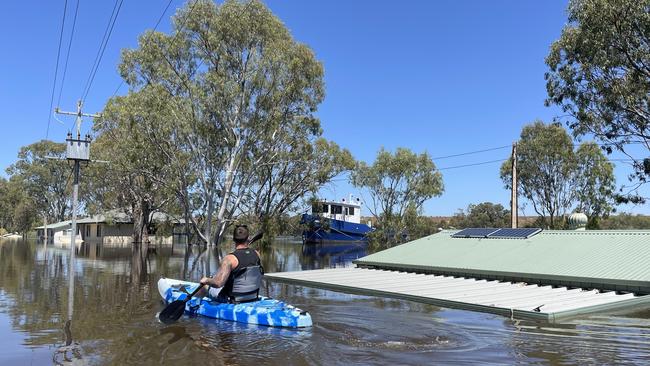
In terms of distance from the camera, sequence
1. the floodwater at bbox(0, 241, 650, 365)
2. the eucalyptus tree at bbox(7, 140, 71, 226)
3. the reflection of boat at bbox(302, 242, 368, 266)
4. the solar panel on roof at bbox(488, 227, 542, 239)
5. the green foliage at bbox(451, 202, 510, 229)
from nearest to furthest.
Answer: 1. the floodwater at bbox(0, 241, 650, 365)
2. the solar panel on roof at bbox(488, 227, 542, 239)
3. the reflection of boat at bbox(302, 242, 368, 266)
4. the green foliage at bbox(451, 202, 510, 229)
5. the eucalyptus tree at bbox(7, 140, 71, 226)

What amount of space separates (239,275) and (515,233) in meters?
10.2

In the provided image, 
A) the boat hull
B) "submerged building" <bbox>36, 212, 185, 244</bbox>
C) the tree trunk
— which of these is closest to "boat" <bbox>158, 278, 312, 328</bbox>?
the tree trunk

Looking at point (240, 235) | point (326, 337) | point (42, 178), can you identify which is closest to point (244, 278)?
point (240, 235)

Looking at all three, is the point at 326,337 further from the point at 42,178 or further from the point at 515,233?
the point at 42,178

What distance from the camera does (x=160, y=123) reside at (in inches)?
1226

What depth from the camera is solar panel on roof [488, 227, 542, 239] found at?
618 inches

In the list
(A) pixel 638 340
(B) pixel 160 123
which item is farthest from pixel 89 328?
(B) pixel 160 123

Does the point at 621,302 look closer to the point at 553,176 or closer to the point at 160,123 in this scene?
the point at 160,123

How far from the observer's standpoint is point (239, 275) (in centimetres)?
915

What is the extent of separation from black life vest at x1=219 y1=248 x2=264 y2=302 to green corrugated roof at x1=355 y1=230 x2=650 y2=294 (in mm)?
6923

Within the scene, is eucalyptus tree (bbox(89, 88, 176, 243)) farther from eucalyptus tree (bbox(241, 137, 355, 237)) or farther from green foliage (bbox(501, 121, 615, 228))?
green foliage (bbox(501, 121, 615, 228))

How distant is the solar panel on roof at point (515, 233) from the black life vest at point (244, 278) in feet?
30.9

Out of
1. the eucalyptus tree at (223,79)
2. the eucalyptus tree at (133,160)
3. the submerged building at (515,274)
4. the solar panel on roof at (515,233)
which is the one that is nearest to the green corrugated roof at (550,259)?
the submerged building at (515,274)

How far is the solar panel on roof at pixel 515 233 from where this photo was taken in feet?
51.5
